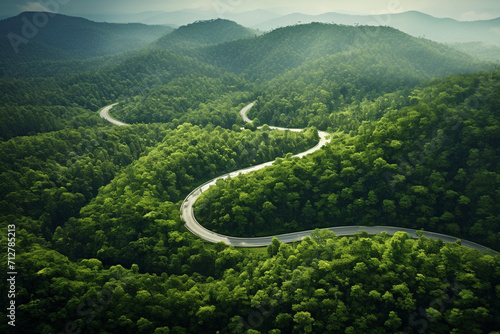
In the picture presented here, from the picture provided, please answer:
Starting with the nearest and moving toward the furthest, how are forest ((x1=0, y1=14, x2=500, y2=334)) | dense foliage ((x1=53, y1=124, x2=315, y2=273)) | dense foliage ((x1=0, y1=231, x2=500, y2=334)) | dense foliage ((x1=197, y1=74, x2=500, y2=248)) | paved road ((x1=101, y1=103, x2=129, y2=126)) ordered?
1. dense foliage ((x1=0, y1=231, x2=500, y2=334))
2. forest ((x1=0, y1=14, x2=500, y2=334))
3. dense foliage ((x1=53, y1=124, x2=315, y2=273))
4. dense foliage ((x1=197, y1=74, x2=500, y2=248))
5. paved road ((x1=101, y1=103, x2=129, y2=126))

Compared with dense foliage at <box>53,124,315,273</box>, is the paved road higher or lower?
higher

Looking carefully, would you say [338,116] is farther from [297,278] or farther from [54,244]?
[54,244]

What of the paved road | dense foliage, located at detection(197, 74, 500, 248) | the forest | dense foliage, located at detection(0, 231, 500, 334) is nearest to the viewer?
dense foliage, located at detection(0, 231, 500, 334)

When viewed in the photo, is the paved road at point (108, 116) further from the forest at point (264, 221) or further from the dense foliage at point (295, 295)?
the dense foliage at point (295, 295)

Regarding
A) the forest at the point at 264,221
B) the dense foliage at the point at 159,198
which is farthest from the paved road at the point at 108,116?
the dense foliage at the point at 159,198

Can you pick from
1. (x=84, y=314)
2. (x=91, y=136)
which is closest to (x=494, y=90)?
(x=84, y=314)

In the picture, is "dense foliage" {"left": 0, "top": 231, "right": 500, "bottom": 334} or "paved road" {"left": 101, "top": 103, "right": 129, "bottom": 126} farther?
"paved road" {"left": 101, "top": 103, "right": 129, "bottom": 126}

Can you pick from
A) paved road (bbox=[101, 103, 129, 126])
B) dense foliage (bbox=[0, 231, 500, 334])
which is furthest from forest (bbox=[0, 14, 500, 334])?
paved road (bbox=[101, 103, 129, 126])

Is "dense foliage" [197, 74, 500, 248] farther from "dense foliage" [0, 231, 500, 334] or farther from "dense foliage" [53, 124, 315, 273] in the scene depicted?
"dense foliage" [0, 231, 500, 334]
